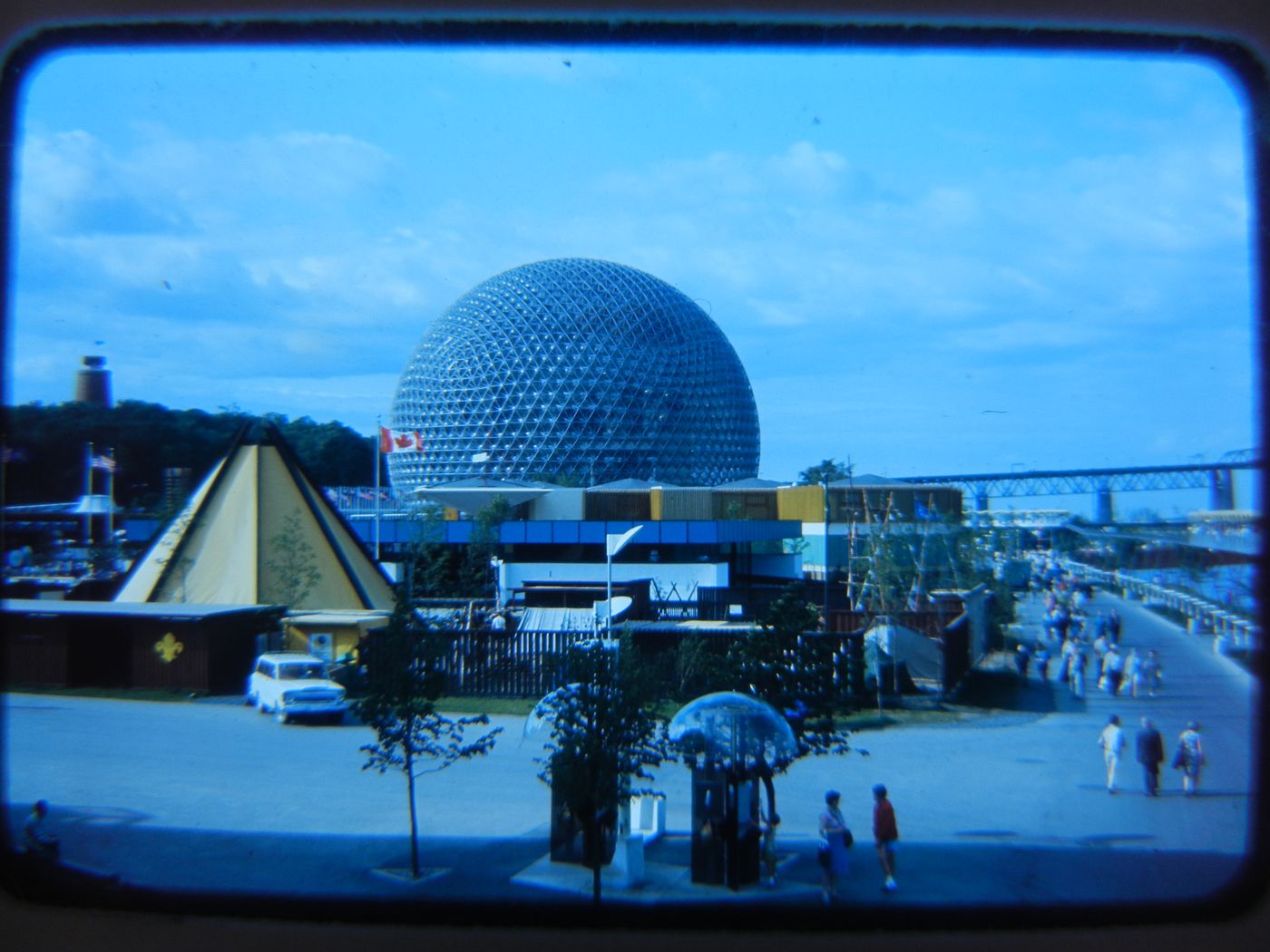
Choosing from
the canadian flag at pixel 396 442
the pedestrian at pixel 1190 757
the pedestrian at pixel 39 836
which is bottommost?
the pedestrian at pixel 39 836

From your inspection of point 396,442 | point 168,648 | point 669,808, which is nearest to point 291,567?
point 168,648

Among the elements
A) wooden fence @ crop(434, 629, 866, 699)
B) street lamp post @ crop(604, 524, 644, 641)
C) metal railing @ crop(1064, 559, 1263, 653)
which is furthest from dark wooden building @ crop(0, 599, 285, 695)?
metal railing @ crop(1064, 559, 1263, 653)

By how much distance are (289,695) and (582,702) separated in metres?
1.59

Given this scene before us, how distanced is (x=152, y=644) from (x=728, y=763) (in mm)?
2990

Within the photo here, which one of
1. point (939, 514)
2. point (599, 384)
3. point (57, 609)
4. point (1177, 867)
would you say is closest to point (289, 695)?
point (57, 609)

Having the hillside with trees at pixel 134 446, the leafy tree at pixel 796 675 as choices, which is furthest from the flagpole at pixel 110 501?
the leafy tree at pixel 796 675

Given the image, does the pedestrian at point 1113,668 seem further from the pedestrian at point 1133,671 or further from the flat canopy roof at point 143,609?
the flat canopy roof at point 143,609

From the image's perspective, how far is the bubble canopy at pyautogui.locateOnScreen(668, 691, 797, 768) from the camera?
3609mm

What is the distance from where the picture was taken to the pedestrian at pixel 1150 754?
3.37 meters

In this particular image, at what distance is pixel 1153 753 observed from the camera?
11.4 ft

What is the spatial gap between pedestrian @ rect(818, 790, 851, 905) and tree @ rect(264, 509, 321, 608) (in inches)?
117

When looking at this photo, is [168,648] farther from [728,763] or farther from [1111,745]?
[1111,745]

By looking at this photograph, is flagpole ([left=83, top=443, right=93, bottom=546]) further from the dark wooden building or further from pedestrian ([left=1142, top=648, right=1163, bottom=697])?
pedestrian ([left=1142, top=648, right=1163, bottom=697])

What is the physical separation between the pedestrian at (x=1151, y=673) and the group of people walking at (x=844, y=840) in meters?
1.13
